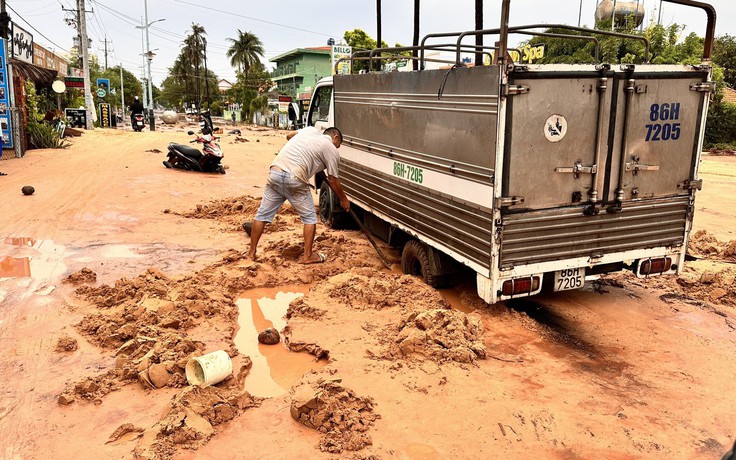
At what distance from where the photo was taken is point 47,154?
1725 cm

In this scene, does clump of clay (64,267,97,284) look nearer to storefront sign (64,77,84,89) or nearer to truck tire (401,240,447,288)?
truck tire (401,240,447,288)

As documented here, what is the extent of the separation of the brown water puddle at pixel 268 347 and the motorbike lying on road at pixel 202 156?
9.03 metres

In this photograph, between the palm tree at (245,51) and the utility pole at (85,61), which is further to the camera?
the palm tree at (245,51)

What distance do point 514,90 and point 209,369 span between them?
9.98 ft

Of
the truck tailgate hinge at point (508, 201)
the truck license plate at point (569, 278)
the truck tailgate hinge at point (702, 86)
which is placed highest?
the truck tailgate hinge at point (702, 86)

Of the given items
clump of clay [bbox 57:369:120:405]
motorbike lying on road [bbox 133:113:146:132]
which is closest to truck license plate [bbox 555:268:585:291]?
clump of clay [bbox 57:369:120:405]

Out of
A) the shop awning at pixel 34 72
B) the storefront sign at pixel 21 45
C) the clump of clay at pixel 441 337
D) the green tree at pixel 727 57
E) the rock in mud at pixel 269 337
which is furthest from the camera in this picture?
the green tree at pixel 727 57

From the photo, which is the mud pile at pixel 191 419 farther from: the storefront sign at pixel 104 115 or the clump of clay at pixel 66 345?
the storefront sign at pixel 104 115

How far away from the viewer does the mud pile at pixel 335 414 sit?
326 cm

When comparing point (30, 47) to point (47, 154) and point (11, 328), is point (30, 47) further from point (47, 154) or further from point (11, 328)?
point (11, 328)

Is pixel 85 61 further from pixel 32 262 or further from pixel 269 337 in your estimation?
pixel 269 337

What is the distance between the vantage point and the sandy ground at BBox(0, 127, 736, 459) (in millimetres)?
3346

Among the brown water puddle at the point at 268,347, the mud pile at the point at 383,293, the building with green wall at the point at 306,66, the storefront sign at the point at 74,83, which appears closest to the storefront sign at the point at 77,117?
the storefront sign at the point at 74,83

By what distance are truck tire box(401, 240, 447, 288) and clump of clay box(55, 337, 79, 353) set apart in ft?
10.7
